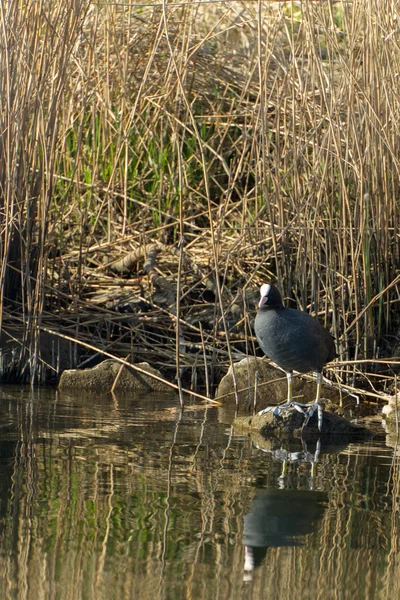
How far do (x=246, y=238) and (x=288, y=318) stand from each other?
1762 mm

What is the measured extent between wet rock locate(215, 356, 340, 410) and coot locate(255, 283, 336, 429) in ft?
2.21

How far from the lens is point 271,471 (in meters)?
3.55

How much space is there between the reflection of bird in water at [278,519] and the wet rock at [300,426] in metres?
0.98

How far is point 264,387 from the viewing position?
5.11m

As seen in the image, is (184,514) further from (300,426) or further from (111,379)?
(111,379)

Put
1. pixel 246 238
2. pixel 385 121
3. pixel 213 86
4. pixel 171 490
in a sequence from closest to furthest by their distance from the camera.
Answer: pixel 171 490
pixel 385 121
pixel 246 238
pixel 213 86

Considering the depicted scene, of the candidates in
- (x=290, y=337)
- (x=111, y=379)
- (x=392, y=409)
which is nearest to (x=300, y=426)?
(x=290, y=337)

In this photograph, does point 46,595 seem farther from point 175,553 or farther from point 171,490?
point 171,490

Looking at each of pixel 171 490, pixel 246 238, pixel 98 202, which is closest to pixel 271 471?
pixel 171 490

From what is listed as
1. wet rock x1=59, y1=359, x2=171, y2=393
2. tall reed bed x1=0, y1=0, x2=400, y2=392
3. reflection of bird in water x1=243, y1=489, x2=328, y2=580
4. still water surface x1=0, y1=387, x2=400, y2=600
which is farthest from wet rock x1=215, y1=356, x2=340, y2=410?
reflection of bird in water x1=243, y1=489, x2=328, y2=580

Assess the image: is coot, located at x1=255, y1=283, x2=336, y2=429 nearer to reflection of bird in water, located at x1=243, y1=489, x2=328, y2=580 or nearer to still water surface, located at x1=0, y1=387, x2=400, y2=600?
still water surface, located at x1=0, y1=387, x2=400, y2=600

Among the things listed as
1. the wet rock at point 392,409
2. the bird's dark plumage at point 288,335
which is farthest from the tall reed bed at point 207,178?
the bird's dark plumage at point 288,335

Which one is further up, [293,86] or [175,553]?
[293,86]

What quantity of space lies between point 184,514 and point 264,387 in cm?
223
